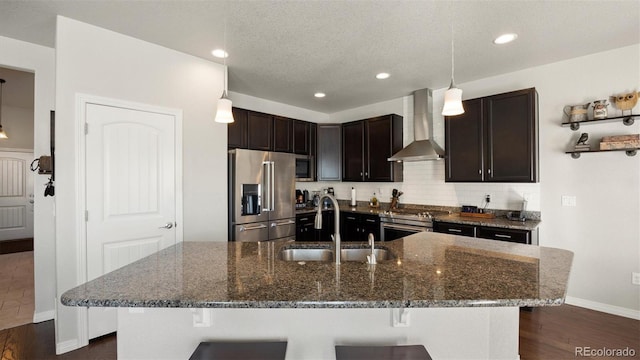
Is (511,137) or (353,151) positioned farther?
(353,151)

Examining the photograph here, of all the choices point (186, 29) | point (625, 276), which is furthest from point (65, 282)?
point (625, 276)

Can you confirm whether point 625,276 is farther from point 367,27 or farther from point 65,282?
point 65,282

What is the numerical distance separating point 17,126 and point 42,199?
4.71 m

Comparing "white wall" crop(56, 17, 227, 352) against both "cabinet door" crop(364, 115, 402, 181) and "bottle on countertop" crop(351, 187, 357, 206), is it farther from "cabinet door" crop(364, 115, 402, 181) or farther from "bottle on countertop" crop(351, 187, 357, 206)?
"bottle on countertop" crop(351, 187, 357, 206)

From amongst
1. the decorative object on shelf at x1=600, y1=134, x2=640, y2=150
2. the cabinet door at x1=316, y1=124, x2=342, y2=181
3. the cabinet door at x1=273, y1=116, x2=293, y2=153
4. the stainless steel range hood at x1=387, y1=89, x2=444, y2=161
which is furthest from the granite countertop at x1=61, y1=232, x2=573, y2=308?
the cabinet door at x1=316, y1=124, x2=342, y2=181

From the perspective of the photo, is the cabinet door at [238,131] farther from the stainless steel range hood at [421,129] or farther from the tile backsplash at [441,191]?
the tile backsplash at [441,191]

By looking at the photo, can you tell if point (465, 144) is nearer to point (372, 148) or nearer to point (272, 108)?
point (372, 148)

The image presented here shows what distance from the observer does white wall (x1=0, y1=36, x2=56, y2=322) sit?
112 inches

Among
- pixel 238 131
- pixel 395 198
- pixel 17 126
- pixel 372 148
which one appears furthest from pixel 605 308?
pixel 17 126

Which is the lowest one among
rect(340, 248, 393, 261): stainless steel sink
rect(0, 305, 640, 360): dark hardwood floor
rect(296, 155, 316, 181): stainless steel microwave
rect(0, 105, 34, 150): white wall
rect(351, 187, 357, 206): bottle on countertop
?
rect(0, 305, 640, 360): dark hardwood floor

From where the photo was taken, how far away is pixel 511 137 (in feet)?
10.9

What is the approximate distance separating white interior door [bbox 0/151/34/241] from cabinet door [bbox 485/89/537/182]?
28.0 feet

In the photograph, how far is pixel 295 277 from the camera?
1.37 meters

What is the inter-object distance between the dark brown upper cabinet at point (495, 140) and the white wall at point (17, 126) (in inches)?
314
